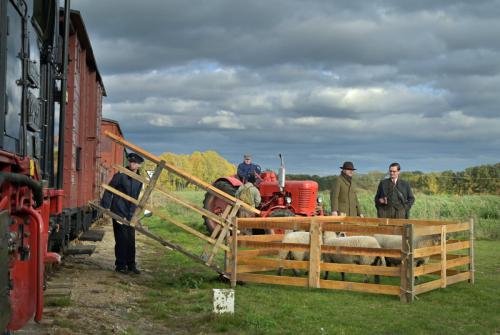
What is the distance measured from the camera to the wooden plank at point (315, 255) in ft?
33.0

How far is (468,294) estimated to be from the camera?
1016 centimetres

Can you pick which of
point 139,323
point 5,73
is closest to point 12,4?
point 5,73

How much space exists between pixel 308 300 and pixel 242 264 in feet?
6.15

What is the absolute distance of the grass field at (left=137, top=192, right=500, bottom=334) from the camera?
755 cm

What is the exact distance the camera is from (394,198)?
41.2 ft

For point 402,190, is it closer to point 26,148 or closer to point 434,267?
point 434,267


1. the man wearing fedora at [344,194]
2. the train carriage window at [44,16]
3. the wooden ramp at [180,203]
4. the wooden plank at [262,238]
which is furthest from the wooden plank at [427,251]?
the train carriage window at [44,16]

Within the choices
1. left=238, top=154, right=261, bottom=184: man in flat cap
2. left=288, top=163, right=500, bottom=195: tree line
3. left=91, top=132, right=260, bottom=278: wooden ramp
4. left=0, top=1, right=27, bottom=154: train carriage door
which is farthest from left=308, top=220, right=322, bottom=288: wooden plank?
left=288, top=163, right=500, bottom=195: tree line

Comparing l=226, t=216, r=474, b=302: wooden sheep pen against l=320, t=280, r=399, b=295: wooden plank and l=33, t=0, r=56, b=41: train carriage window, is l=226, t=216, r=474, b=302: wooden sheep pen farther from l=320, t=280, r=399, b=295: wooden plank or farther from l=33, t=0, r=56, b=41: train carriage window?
l=33, t=0, r=56, b=41: train carriage window

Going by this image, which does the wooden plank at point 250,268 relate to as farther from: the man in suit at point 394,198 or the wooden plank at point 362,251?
the man in suit at point 394,198

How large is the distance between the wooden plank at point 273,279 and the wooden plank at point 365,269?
41cm

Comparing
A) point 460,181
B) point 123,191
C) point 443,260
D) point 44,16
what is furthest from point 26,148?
point 460,181

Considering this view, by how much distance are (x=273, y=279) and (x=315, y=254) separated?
31.1 inches

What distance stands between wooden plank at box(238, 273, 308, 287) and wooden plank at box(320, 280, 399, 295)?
0.34 m
